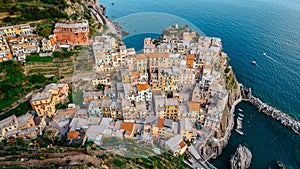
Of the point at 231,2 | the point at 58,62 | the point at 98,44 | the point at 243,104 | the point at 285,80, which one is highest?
the point at 231,2

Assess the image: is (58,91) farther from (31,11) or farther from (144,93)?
(31,11)

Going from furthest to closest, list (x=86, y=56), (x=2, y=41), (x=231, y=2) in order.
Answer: (x=231, y=2)
(x=86, y=56)
(x=2, y=41)

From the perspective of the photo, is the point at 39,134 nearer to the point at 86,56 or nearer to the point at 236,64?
the point at 86,56

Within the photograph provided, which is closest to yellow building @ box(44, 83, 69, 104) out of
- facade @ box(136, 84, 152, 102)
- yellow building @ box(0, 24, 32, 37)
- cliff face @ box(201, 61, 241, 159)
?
facade @ box(136, 84, 152, 102)

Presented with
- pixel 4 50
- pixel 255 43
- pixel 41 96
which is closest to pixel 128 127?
pixel 41 96

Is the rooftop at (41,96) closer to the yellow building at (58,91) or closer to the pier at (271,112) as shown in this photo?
the yellow building at (58,91)

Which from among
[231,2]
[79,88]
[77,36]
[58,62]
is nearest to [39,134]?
[79,88]

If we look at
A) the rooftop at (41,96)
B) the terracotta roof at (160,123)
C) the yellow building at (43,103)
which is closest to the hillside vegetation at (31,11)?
the rooftop at (41,96)

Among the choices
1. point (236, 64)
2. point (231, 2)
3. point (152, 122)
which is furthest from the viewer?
point (231, 2)
